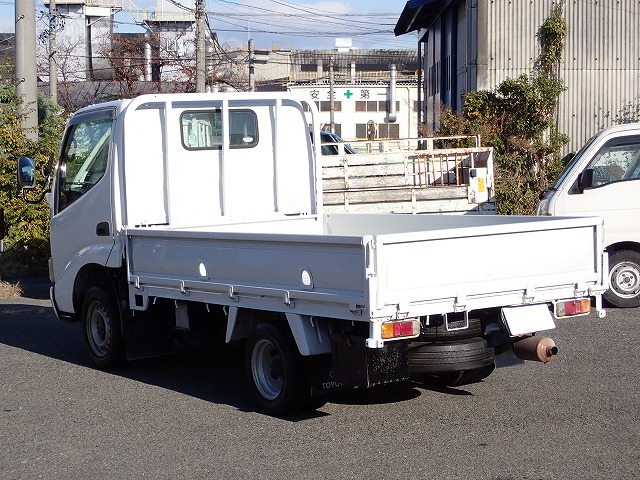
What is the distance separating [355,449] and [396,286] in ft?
3.68

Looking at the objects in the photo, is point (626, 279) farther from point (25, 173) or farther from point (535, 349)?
point (25, 173)

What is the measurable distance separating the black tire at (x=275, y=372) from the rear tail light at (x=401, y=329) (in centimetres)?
99

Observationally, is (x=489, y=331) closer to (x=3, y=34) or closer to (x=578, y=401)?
(x=578, y=401)

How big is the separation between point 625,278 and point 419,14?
67.8 feet

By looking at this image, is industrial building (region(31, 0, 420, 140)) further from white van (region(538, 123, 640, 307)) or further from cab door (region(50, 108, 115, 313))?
cab door (region(50, 108, 115, 313))

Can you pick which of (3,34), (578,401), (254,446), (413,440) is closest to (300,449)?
(254,446)

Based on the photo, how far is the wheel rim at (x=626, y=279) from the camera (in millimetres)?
11984

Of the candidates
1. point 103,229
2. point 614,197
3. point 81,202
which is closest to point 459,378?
point 103,229

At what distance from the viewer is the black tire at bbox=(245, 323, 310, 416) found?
678 cm

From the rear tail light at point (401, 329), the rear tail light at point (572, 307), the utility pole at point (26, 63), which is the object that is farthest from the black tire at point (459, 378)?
the utility pole at point (26, 63)

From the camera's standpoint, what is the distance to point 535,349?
6.98 meters

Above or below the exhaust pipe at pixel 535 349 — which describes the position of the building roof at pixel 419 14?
above

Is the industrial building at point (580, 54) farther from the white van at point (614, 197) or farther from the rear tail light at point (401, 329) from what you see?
the rear tail light at point (401, 329)

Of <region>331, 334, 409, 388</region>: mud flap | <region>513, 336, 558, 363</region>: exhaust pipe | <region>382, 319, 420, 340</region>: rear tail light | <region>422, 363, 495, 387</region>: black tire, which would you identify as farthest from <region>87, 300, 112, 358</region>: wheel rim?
<region>513, 336, 558, 363</region>: exhaust pipe
